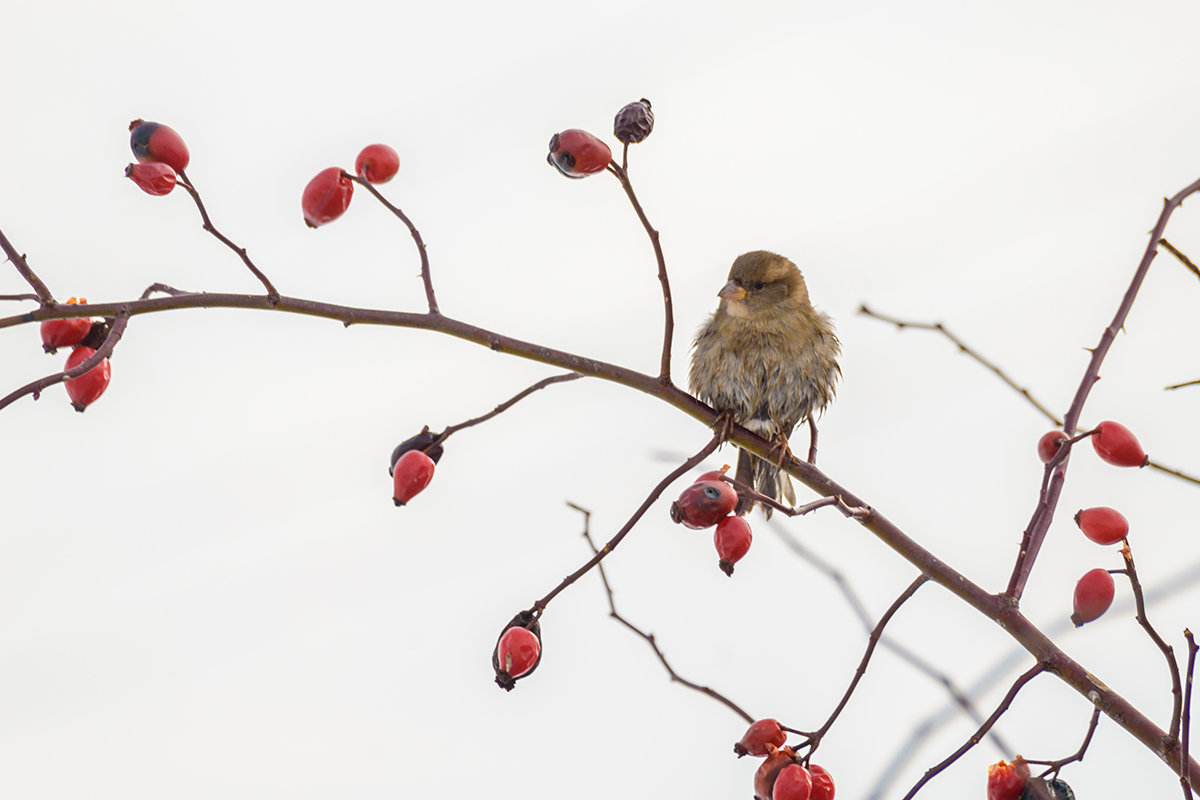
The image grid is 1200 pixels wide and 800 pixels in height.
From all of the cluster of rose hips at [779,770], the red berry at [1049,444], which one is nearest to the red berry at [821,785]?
the cluster of rose hips at [779,770]

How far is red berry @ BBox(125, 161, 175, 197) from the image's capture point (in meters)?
2.13

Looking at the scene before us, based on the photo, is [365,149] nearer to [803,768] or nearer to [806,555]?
[806,555]

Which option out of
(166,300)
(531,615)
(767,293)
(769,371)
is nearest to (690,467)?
(531,615)

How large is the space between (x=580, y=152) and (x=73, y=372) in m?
0.98

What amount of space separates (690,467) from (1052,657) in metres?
0.72

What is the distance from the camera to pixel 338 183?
2248mm

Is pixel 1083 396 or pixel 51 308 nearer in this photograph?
pixel 51 308

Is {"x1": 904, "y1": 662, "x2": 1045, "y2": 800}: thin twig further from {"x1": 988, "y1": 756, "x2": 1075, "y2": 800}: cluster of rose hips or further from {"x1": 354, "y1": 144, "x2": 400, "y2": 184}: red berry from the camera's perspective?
{"x1": 354, "y1": 144, "x2": 400, "y2": 184}: red berry

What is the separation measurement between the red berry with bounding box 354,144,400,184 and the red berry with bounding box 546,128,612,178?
0.33 metres

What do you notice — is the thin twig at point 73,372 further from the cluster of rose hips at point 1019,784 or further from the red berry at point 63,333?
the cluster of rose hips at point 1019,784

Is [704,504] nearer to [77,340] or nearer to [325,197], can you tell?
[325,197]

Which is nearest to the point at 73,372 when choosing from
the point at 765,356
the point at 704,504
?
the point at 704,504

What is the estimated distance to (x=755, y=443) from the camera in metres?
2.81

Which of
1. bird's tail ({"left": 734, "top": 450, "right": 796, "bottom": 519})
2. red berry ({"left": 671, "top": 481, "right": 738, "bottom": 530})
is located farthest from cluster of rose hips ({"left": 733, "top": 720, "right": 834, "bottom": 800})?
bird's tail ({"left": 734, "top": 450, "right": 796, "bottom": 519})
